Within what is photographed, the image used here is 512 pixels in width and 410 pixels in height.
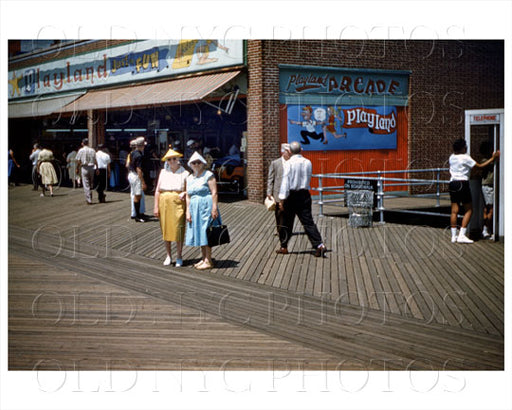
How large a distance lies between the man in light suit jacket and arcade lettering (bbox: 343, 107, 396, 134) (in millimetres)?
8560

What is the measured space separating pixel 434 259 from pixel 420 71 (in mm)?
11829

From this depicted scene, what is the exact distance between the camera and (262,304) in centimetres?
650

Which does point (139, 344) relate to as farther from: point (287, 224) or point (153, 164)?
point (153, 164)

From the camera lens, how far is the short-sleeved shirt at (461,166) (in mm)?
10094

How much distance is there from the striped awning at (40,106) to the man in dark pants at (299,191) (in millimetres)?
17620

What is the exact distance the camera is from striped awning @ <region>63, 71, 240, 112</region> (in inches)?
669

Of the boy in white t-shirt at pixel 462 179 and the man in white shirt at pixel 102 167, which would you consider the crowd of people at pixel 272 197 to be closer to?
the boy in white t-shirt at pixel 462 179

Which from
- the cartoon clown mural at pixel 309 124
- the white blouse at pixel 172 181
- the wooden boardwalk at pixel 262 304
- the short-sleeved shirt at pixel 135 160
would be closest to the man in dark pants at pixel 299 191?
the wooden boardwalk at pixel 262 304

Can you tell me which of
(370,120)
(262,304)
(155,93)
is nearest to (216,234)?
(262,304)

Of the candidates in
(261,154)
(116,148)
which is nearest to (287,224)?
(261,154)

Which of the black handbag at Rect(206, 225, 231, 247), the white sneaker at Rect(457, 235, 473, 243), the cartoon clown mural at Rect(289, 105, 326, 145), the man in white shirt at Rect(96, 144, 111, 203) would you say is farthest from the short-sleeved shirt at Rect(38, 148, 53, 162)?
the white sneaker at Rect(457, 235, 473, 243)

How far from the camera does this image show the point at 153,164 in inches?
906

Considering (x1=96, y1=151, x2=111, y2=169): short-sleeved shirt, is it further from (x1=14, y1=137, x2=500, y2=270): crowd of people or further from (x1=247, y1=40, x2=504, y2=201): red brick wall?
(x1=14, y1=137, x2=500, y2=270): crowd of people

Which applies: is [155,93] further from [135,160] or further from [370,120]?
[370,120]
